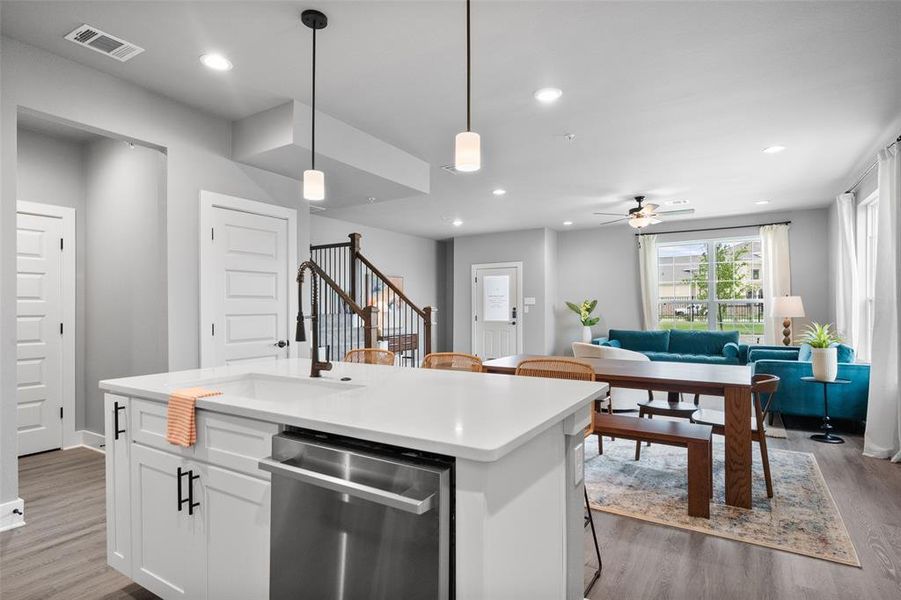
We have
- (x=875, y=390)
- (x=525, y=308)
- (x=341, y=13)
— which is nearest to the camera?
(x=341, y=13)

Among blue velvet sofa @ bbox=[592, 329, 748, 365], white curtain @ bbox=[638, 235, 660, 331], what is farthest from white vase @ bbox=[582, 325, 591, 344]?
white curtain @ bbox=[638, 235, 660, 331]

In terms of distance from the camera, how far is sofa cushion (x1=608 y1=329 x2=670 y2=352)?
7.64 metres

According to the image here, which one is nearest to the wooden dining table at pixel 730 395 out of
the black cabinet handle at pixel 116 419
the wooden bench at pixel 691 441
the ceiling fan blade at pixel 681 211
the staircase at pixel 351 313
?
the wooden bench at pixel 691 441

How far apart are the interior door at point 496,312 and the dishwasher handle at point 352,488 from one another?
763 cm

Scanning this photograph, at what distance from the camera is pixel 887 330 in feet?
12.8

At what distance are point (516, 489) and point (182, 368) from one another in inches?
120

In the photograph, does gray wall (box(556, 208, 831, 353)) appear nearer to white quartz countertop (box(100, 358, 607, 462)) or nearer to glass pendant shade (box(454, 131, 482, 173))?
white quartz countertop (box(100, 358, 607, 462))

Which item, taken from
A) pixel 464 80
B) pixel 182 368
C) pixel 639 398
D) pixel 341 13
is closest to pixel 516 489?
pixel 341 13

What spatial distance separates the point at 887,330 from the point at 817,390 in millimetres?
970

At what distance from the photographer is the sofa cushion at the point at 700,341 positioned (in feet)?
23.9

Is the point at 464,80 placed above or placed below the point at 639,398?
above

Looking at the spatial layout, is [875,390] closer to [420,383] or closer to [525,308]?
[420,383]

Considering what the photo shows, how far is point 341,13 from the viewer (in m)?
2.35

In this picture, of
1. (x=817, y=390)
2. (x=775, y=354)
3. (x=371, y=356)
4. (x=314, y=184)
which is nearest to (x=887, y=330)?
(x=817, y=390)
